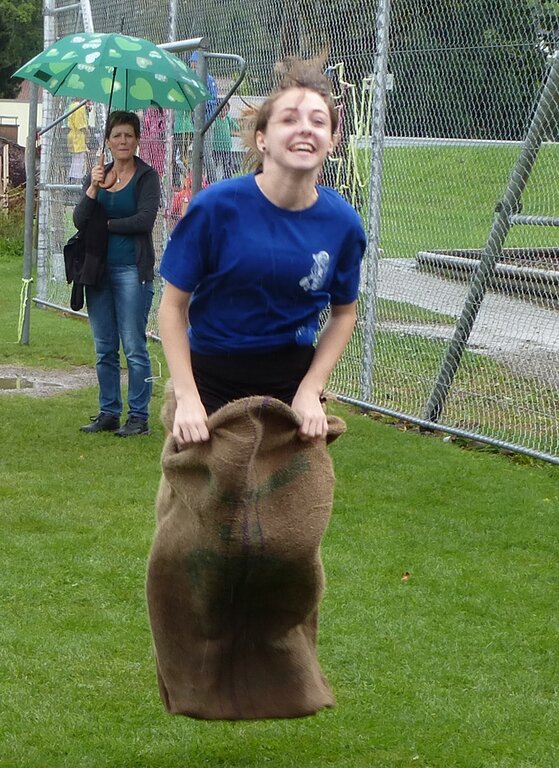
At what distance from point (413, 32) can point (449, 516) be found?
3.63m

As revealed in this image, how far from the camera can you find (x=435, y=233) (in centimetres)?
890

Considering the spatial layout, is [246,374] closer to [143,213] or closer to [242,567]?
[242,567]

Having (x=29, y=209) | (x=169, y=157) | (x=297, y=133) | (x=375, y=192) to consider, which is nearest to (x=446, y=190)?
(x=375, y=192)

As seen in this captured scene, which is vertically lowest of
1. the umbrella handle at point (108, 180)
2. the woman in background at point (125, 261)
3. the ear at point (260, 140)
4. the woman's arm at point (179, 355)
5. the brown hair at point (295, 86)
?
the woman in background at point (125, 261)

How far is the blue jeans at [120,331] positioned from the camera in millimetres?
8391

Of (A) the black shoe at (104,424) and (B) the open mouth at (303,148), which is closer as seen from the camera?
(B) the open mouth at (303,148)

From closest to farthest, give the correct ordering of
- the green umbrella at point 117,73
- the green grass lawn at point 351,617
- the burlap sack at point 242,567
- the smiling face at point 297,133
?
1. the burlap sack at point 242,567
2. the smiling face at point 297,133
3. the green grass lawn at point 351,617
4. the green umbrella at point 117,73

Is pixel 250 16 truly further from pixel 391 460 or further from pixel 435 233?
pixel 391 460

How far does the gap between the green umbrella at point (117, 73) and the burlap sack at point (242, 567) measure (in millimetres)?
5307

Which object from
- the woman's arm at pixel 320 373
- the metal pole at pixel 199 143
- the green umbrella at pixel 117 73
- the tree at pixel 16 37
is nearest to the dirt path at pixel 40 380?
the green umbrella at pixel 117 73

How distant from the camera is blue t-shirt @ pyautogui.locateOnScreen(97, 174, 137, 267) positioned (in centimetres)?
833

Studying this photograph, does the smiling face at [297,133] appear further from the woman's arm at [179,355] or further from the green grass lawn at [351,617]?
the green grass lawn at [351,617]

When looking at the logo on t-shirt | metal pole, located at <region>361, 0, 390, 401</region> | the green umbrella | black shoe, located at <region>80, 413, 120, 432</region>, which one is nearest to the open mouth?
the logo on t-shirt

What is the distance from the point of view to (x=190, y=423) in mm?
3387
